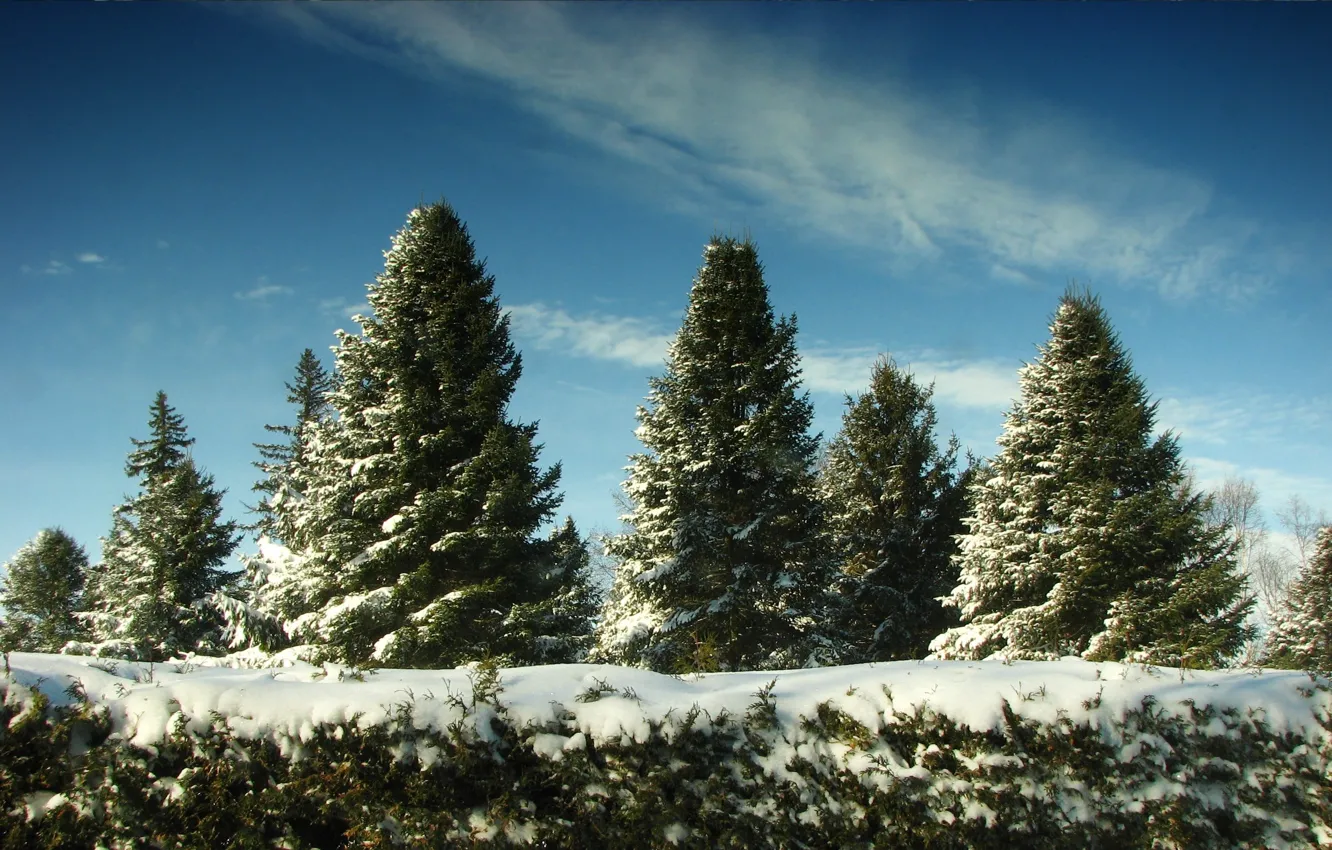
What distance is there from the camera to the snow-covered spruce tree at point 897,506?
61.3ft

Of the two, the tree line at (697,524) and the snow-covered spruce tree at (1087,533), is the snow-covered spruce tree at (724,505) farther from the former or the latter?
the snow-covered spruce tree at (1087,533)

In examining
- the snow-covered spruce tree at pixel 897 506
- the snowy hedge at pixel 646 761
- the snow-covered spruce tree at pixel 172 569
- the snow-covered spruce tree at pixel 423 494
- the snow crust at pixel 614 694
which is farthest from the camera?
the snow-covered spruce tree at pixel 172 569

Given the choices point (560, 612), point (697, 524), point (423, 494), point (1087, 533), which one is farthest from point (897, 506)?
point (423, 494)

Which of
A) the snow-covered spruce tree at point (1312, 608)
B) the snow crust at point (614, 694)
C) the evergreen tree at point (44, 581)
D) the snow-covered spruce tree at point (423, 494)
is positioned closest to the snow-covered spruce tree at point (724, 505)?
the snow-covered spruce tree at point (423, 494)

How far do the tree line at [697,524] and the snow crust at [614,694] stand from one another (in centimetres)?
659

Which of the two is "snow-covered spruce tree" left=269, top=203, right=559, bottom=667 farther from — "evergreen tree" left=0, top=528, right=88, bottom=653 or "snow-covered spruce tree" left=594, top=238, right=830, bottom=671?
"evergreen tree" left=0, top=528, right=88, bottom=653

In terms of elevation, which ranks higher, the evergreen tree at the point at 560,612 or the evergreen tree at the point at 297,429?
the evergreen tree at the point at 297,429

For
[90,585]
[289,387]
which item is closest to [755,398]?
[289,387]

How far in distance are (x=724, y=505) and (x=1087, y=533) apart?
743 cm

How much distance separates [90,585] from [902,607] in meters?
38.2

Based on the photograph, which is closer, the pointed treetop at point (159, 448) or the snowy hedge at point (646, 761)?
the snowy hedge at point (646, 761)

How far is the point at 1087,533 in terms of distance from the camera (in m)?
14.4

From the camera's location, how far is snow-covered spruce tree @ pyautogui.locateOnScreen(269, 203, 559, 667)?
1216cm

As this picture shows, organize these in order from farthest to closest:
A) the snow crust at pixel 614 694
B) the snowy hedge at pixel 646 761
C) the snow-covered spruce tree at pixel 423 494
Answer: the snow-covered spruce tree at pixel 423 494, the snow crust at pixel 614 694, the snowy hedge at pixel 646 761
